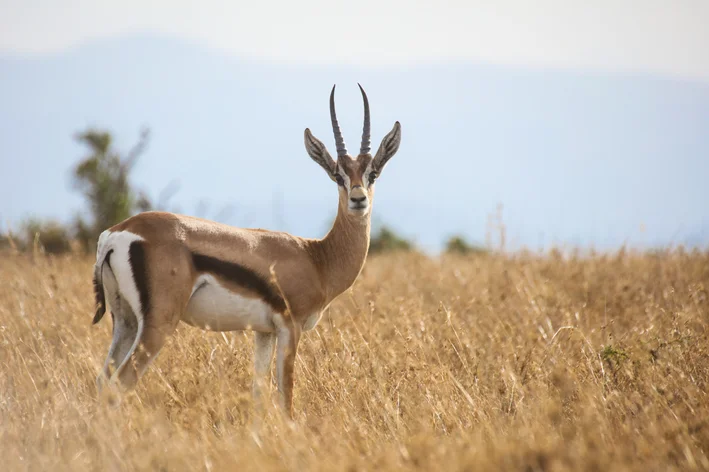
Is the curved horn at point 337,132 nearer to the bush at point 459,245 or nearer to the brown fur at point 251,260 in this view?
the brown fur at point 251,260

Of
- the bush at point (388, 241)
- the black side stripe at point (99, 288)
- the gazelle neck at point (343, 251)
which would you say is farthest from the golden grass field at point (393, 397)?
the bush at point (388, 241)

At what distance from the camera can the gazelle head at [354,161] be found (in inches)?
263

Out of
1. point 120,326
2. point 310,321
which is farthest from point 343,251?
point 120,326

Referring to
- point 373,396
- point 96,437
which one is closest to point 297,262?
point 373,396

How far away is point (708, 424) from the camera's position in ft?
15.9

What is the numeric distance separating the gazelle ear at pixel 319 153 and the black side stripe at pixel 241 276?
1.34 meters

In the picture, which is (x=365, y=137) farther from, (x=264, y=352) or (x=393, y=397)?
(x=393, y=397)

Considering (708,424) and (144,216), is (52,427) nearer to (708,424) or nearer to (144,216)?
(144,216)

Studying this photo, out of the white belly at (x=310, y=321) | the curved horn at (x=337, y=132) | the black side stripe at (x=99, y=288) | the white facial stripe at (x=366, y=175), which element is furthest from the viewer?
the curved horn at (x=337, y=132)

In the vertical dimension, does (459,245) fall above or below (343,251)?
below

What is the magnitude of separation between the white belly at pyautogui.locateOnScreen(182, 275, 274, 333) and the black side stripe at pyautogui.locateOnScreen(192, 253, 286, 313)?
0.06 metres

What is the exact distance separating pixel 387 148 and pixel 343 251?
3.57 feet

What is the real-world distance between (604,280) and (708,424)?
231 inches

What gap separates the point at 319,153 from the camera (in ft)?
23.3
